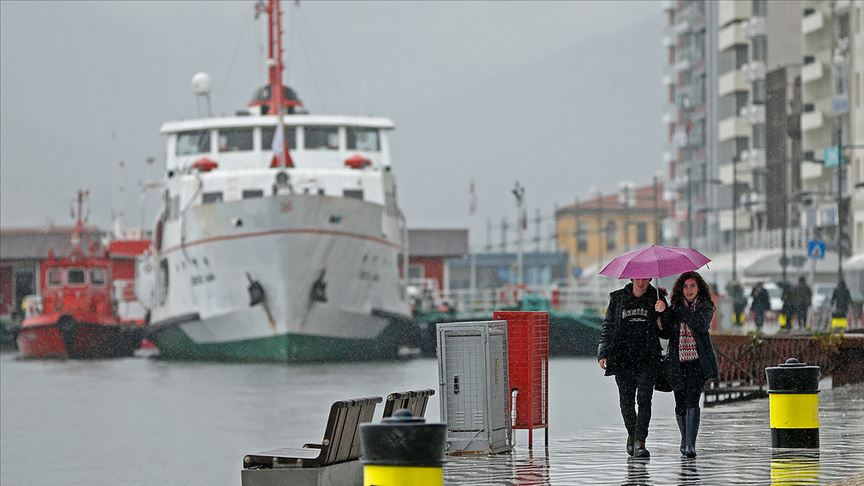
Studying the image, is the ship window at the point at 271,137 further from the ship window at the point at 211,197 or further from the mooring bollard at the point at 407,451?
the mooring bollard at the point at 407,451

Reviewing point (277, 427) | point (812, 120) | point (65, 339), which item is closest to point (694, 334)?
point (277, 427)

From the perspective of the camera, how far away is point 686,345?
14.7 meters

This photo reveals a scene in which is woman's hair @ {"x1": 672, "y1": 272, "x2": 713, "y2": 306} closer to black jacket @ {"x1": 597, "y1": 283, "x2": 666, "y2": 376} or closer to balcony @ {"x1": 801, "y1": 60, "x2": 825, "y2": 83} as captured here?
black jacket @ {"x1": 597, "y1": 283, "x2": 666, "y2": 376}

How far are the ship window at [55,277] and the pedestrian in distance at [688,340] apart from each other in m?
58.2

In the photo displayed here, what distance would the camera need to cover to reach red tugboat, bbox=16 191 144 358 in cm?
6719

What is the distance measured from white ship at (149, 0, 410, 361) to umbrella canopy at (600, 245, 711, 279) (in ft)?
126

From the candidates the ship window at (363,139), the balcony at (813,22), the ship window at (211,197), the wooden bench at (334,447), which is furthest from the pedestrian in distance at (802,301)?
the balcony at (813,22)

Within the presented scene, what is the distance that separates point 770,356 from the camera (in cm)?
2512

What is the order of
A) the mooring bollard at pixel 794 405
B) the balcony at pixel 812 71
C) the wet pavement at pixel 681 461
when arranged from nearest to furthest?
the wet pavement at pixel 681 461
the mooring bollard at pixel 794 405
the balcony at pixel 812 71

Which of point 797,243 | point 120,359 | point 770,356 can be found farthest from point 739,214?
point 770,356

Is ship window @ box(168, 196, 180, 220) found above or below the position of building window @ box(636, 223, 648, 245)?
below

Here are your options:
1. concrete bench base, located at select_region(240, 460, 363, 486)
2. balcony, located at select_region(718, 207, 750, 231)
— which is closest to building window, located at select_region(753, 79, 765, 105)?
balcony, located at select_region(718, 207, 750, 231)

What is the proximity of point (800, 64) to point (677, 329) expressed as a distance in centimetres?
9518

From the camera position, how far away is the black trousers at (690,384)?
48.0ft
